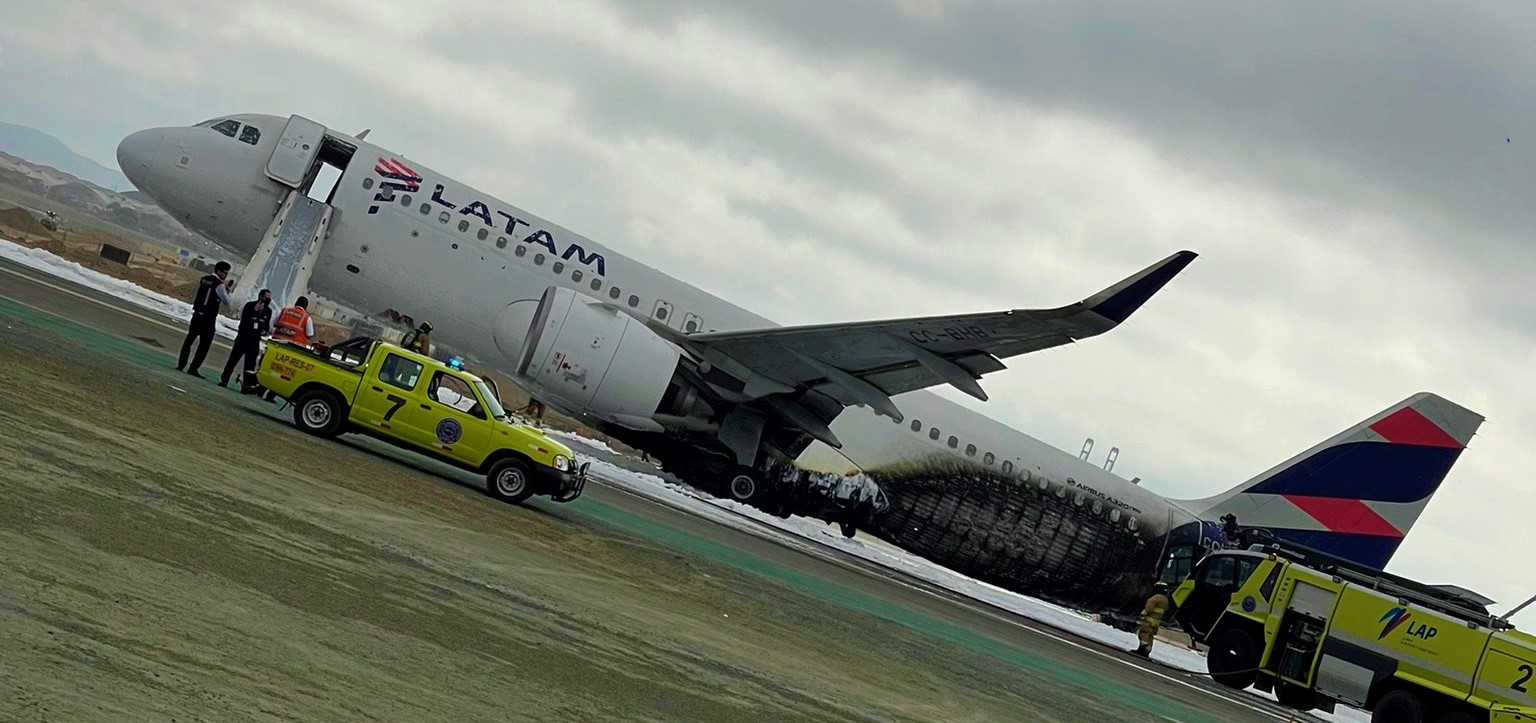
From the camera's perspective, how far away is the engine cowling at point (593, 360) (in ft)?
84.2

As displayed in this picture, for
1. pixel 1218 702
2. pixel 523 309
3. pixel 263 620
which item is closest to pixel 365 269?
pixel 523 309

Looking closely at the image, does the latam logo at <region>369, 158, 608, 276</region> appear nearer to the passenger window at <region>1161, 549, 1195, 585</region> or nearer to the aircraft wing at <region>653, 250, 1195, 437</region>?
the aircraft wing at <region>653, 250, 1195, 437</region>

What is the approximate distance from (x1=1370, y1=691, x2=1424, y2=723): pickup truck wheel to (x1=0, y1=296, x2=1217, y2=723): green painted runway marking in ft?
10.1

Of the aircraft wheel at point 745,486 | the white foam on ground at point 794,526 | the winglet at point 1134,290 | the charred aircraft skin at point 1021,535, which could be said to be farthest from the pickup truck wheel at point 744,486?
the winglet at point 1134,290

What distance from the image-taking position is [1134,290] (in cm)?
2205

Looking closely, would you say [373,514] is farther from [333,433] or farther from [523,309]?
[523,309]

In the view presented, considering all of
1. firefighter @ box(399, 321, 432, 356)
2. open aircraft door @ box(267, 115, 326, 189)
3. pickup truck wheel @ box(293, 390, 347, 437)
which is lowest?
pickup truck wheel @ box(293, 390, 347, 437)

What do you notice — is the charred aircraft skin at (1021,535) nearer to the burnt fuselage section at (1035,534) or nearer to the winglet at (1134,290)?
the burnt fuselage section at (1035,534)

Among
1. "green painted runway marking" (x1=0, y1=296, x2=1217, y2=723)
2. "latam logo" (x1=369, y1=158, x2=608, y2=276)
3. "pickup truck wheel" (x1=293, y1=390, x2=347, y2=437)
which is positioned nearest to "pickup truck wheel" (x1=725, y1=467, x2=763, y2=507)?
"latam logo" (x1=369, y1=158, x2=608, y2=276)

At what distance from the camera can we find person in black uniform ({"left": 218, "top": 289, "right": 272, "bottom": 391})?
74.9ft

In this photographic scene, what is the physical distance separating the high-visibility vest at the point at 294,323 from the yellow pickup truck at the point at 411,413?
5474 millimetres

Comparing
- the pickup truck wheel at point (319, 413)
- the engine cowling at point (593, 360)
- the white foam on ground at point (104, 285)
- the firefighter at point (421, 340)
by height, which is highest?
the engine cowling at point (593, 360)

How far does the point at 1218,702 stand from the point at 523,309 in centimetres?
1515

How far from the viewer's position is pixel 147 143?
2795 centimetres
